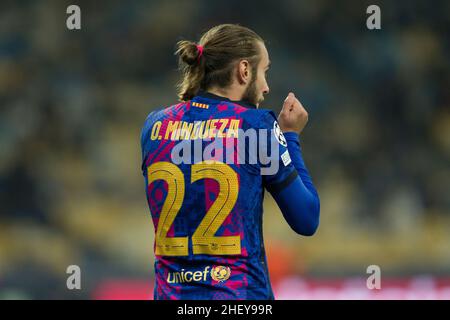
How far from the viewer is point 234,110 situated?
197cm

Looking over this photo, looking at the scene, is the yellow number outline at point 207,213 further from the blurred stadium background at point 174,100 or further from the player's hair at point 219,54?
the blurred stadium background at point 174,100

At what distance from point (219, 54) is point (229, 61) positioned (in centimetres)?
3

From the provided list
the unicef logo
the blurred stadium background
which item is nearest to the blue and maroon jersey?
the unicef logo

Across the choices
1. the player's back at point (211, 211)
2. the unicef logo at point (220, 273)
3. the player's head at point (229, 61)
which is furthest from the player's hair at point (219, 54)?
the unicef logo at point (220, 273)

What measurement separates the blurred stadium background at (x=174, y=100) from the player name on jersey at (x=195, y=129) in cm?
461

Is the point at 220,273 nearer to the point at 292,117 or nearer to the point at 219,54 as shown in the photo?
the point at 292,117

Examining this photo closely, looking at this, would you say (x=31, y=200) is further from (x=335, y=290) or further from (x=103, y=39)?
(x=335, y=290)

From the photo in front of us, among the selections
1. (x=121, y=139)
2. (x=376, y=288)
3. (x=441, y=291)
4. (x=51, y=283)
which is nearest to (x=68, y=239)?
(x=51, y=283)

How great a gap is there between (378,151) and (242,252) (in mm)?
5208

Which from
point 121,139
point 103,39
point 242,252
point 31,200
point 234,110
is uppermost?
point 103,39

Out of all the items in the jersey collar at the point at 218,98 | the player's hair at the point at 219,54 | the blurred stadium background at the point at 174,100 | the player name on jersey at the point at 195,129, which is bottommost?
the player name on jersey at the point at 195,129

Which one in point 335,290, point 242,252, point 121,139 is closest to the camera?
point 242,252

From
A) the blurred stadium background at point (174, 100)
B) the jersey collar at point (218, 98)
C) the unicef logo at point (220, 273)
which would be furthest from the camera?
the blurred stadium background at point (174, 100)

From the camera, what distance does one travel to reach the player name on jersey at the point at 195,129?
6.33ft
